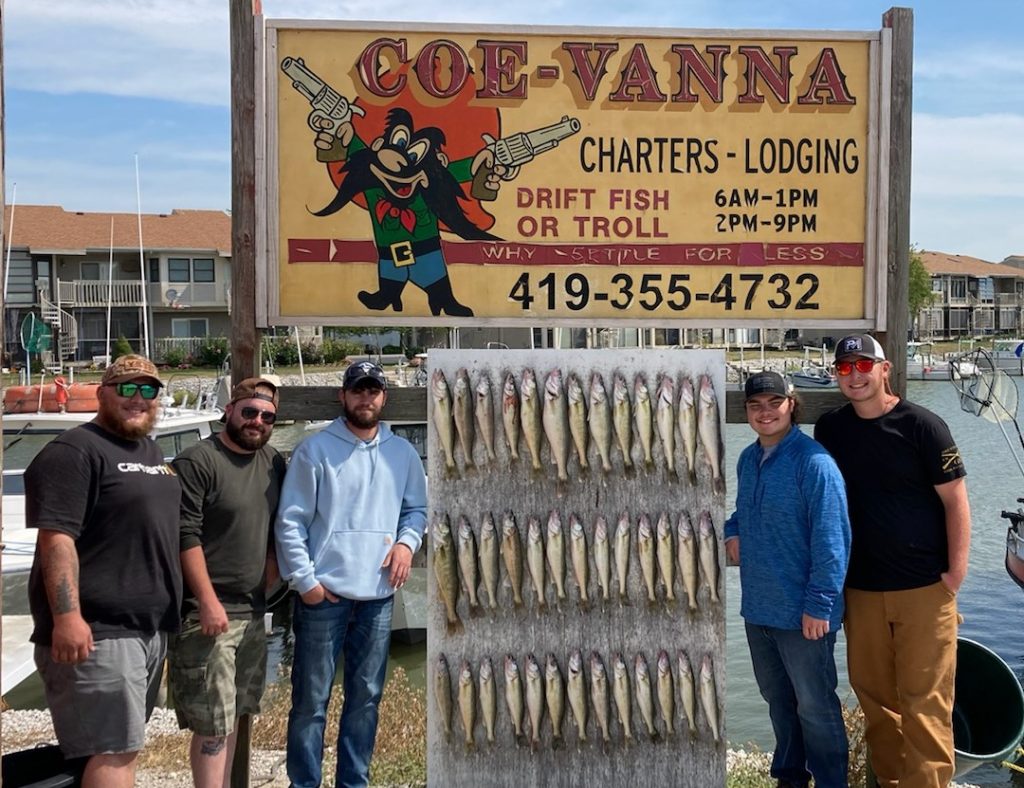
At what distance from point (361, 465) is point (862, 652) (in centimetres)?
210

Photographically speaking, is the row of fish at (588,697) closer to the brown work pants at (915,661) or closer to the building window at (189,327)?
the brown work pants at (915,661)

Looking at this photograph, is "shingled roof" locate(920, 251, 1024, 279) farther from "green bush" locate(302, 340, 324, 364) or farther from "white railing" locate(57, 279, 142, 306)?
"white railing" locate(57, 279, 142, 306)

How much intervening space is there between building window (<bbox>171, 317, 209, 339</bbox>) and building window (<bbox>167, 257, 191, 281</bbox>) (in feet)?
5.34

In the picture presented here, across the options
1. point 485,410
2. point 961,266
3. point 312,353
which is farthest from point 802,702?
point 961,266

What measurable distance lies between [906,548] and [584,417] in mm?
1321

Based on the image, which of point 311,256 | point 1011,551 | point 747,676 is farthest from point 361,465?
point 1011,551

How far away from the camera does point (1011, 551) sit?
40.3 ft

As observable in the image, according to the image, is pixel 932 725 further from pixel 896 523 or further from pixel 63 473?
pixel 63 473

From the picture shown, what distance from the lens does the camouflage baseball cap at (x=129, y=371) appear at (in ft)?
11.8

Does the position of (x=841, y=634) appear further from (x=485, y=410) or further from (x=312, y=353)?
(x=312, y=353)

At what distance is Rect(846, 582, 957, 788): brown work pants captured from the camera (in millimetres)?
3988

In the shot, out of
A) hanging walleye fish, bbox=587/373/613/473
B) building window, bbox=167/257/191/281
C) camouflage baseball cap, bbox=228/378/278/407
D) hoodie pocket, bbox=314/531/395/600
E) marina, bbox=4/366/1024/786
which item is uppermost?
building window, bbox=167/257/191/281

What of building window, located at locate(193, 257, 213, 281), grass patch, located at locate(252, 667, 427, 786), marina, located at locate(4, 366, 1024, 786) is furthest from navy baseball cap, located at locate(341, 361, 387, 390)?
building window, located at locate(193, 257, 213, 281)

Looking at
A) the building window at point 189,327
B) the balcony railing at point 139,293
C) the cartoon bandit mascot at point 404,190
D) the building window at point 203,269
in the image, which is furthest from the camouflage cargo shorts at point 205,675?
the building window at point 203,269
